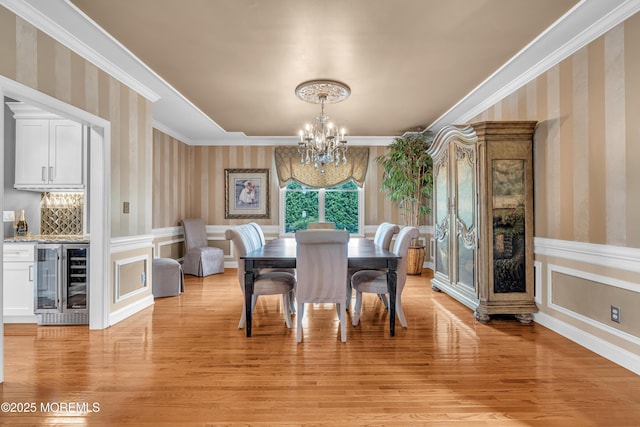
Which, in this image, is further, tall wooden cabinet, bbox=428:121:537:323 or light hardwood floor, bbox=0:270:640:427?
tall wooden cabinet, bbox=428:121:537:323

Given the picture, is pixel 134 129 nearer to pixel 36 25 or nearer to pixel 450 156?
pixel 36 25

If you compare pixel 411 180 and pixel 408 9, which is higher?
pixel 408 9

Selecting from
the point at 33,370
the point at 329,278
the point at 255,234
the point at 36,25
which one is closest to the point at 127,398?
the point at 33,370

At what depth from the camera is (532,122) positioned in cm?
327

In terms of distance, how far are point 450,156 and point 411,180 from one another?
1743 mm

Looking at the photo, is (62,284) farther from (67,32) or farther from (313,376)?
(313,376)

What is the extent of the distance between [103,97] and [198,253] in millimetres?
3167

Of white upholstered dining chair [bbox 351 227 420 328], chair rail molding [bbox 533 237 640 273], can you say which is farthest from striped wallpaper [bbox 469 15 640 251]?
white upholstered dining chair [bbox 351 227 420 328]

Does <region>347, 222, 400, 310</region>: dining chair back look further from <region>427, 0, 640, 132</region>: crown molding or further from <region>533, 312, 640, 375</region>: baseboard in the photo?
<region>427, 0, 640, 132</region>: crown molding

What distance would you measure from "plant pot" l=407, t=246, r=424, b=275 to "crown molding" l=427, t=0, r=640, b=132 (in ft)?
8.54

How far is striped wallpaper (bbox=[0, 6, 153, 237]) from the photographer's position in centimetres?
233

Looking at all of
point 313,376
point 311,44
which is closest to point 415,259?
point 313,376

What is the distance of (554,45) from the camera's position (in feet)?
9.53

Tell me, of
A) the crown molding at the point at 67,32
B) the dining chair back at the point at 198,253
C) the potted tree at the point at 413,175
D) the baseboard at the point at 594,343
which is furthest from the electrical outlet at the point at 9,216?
the baseboard at the point at 594,343
